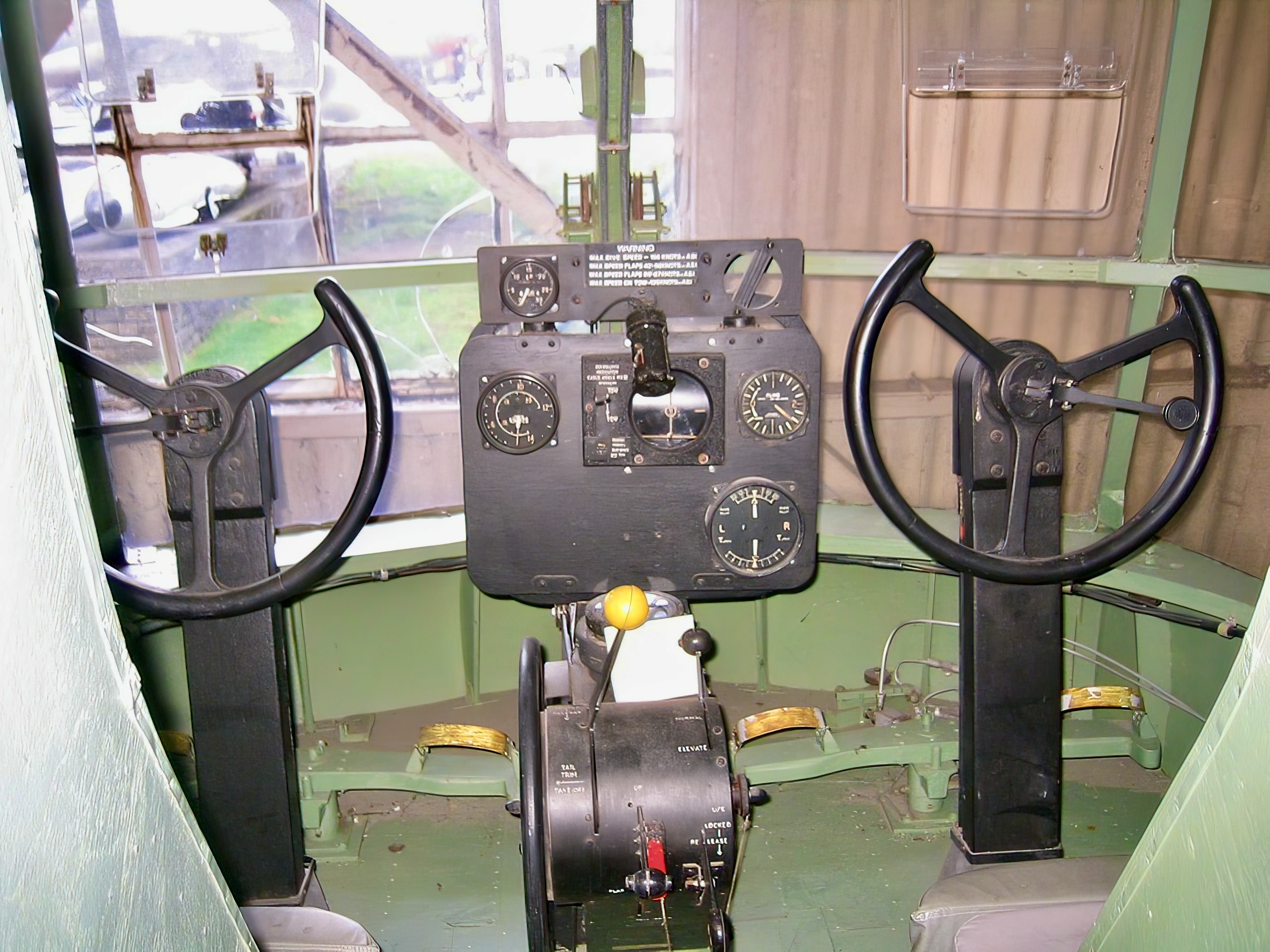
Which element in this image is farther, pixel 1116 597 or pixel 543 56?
pixel 543 56

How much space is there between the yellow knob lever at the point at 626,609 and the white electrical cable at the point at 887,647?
1.10m

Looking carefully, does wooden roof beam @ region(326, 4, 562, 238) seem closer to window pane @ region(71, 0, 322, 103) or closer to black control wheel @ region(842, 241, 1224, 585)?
window pane @ region(71, 0, 322, 103)

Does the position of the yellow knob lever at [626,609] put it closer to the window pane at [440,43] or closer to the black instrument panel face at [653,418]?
the black instrument panel face at [653,418]

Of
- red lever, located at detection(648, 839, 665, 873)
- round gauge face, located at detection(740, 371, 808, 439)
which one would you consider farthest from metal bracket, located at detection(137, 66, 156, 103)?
red lever, located at detection(648, 839, 665, 873)

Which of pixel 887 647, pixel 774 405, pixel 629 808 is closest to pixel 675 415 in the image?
pixel 774 405

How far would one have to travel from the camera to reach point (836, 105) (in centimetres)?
241

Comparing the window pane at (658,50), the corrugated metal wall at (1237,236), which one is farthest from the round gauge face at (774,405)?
the corrugated metal wall at (1237,236)

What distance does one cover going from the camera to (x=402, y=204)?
260 centimetres

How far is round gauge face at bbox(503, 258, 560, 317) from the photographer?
182 centimetres

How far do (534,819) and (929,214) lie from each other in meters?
1.83

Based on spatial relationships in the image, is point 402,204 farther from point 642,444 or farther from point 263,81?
point 642,444

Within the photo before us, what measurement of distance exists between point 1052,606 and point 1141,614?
705 mm

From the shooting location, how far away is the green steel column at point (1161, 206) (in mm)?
2145

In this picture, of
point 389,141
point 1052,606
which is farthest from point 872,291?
point 389,141
